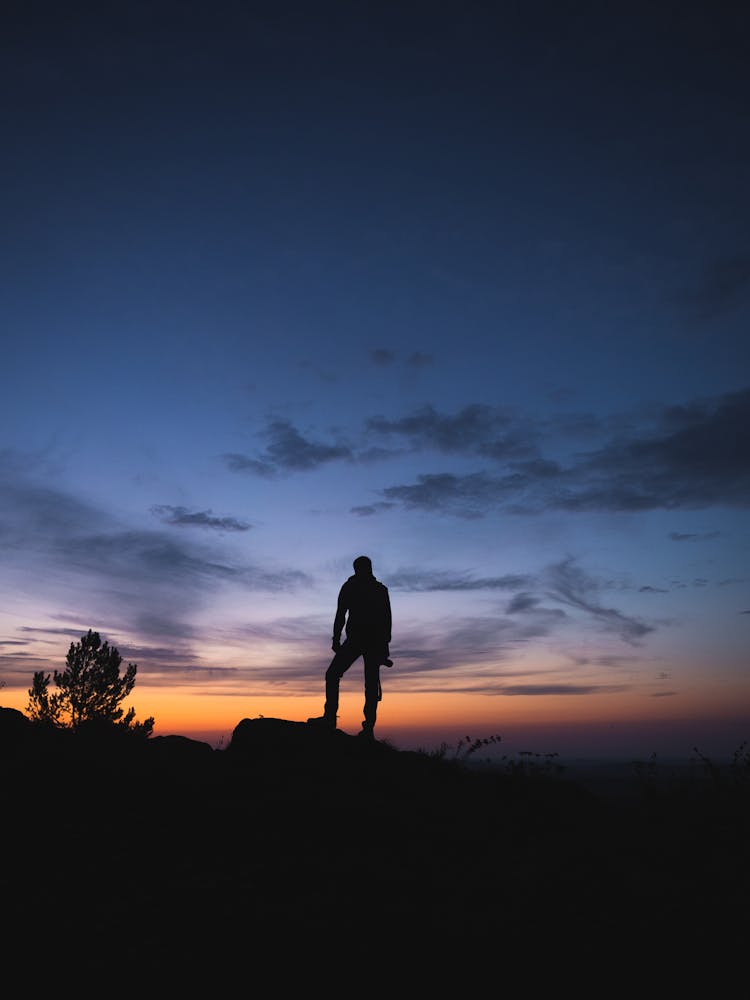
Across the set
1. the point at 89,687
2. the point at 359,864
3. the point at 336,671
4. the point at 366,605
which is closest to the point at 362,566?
the point at 366,605

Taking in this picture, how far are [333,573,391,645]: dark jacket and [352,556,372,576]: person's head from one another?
0.22 ft

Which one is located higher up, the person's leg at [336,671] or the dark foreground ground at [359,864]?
the person's leg at [336,671]

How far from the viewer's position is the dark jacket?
10805mm

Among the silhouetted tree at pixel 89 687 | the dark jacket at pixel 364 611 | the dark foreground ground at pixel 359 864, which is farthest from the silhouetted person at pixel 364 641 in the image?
the silhouetted tree at pixel 89 687

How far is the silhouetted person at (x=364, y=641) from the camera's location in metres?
10.8

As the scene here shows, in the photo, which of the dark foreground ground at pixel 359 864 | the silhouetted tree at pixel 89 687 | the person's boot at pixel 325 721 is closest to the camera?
the dark foreground ground at pixel 359 864

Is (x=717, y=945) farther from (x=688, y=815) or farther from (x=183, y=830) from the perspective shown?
(x=183, y=830)

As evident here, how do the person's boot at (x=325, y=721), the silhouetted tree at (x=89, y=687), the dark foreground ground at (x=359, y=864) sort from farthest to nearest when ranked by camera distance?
the silhouetted tree at (x=89, y=687), the person's boot at (x=325, y=721), the dark foreground ground at (x=359, y=864)

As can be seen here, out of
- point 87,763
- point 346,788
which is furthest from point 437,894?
point 87,763

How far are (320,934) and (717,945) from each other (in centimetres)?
244

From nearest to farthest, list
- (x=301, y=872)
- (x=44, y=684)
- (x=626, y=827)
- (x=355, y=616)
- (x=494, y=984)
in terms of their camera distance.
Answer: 1. (x=494, y=984)
2. (x=301, y=872)
3. (x=626, y=827)
4. (x=355, y=616)
5. (x=44, y=684)

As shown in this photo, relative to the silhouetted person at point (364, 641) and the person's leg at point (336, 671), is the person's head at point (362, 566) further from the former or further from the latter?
the person's leg at point (336, 671)

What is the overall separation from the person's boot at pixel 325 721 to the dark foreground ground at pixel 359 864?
63.2 inches

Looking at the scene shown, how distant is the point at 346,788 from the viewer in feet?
24.4
